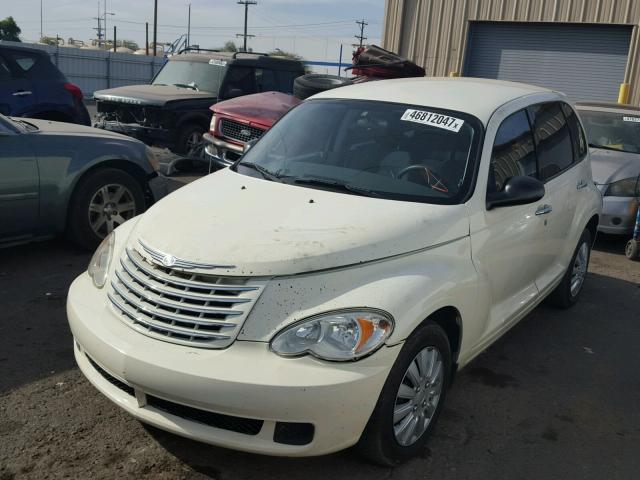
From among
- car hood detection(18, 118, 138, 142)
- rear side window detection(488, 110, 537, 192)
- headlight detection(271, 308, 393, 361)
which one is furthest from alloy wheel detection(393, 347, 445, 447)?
car hood detection(18, 118, 138, 142)

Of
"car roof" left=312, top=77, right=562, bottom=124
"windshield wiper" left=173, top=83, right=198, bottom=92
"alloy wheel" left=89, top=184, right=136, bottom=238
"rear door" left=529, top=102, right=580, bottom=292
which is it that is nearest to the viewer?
"car roof" left=312, top=77, right=562, bottom=124

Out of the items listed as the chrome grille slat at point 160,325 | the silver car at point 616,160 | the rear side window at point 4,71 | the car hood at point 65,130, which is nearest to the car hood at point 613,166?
the silver car at point 616,160

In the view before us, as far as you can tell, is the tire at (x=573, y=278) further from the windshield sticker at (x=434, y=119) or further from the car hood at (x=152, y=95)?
the car hood at (x=152, y=95)

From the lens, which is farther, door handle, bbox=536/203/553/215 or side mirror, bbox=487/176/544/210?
door handle, bbox=536/203/553/215

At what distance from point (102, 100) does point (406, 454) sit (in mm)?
9712

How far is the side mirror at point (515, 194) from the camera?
365 centimetres

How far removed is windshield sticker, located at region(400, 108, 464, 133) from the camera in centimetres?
388

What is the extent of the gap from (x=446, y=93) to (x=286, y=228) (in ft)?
5.55

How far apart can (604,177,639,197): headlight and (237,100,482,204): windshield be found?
436 centimetres

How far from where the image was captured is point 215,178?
404cm

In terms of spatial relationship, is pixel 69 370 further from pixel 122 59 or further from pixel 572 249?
pixel 122 59

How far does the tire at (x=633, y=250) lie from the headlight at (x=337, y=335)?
5.42 m

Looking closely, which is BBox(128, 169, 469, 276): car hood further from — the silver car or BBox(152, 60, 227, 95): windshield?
BBox(152, 60, 227, 95): windshield

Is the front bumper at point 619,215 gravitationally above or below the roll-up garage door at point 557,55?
below
